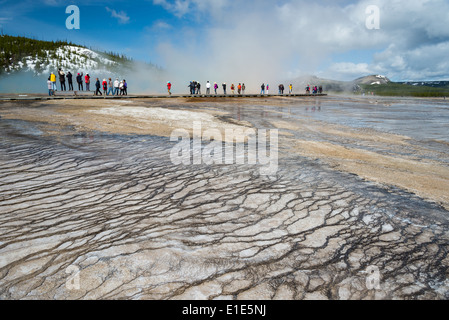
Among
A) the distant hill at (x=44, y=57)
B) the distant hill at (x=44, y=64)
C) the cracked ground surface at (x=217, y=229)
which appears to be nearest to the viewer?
the cracked ground surface at (x=217, y=229)

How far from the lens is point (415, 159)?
489cm

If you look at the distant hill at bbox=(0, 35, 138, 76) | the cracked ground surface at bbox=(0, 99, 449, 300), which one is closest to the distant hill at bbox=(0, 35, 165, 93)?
the distant hill at bbox=(0, 35, 138, 76)

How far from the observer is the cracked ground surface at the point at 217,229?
1.67 meters

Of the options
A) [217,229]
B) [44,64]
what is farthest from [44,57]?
[217,229]

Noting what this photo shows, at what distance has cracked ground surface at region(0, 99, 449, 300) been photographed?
5.49 feet

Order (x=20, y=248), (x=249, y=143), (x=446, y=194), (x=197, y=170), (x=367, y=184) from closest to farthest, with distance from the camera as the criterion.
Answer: (x=20, y=248) < (x=446, y=194) < (x=367, y=184) < (x=197, y=170) < (x=249, y=143)

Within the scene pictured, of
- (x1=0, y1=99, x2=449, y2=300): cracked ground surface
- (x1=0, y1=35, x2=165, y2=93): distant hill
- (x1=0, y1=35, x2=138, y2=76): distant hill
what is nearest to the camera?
(x1=0, y1=99, x2=449, y2=300): cracked ground surface

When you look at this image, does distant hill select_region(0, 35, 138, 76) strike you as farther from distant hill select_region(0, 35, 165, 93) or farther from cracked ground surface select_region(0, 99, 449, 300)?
cracked ground surface select_region(0, 99, 449, 300)

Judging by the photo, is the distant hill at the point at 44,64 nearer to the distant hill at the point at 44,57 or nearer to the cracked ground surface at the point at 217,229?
the distant hill at the point at 44,57

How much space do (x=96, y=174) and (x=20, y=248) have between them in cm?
170

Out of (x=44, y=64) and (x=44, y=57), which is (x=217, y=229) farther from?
(x=44, y=57)

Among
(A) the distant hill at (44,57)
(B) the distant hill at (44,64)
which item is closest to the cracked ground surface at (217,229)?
(B) the distant hill at (44,64)

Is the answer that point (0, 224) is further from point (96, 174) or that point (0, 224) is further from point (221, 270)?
point (221, 270)
